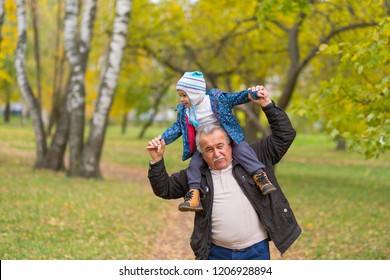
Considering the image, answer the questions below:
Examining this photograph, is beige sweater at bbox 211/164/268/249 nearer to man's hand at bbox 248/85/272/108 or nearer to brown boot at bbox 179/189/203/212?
brown boot at bbox 179/189/203/212

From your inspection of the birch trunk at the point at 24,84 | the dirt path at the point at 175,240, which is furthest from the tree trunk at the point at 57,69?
the dirt path at the point at 175,240

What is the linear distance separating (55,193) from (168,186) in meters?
9.25

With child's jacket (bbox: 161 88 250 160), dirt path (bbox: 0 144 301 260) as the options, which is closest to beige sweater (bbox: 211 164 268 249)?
child's jacket (bbox: 161 88 250 160)

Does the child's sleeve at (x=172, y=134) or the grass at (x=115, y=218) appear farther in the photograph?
the grass at (x=115, y=218)

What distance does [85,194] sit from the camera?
44.8 ft

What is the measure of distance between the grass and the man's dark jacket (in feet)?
12.0

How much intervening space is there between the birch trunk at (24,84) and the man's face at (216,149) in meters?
14.1

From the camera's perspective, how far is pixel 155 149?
4109mm

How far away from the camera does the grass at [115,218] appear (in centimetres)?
859

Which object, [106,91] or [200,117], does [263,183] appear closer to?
[200,117]

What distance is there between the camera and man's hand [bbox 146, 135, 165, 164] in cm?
410

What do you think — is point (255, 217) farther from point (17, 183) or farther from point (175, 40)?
point (175, 40)

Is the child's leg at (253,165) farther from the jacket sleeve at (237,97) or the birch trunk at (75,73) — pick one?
the birch trunk at (75,73)
